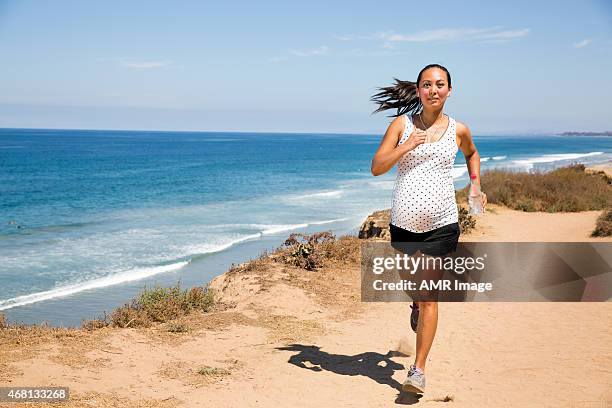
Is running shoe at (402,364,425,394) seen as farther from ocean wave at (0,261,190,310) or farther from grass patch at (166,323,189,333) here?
ocean wave at (0,261,190,310)

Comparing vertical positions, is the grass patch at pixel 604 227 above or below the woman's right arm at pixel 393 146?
below

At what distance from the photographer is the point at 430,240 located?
4.32 metres

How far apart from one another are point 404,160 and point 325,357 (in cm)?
234

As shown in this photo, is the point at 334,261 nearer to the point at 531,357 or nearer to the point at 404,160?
the point at 531,357

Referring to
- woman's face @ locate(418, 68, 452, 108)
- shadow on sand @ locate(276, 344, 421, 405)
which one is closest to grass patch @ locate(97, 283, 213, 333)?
shadow on sand @ locate(276, 344, 421, 405)

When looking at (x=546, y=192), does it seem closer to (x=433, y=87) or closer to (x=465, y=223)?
(x=465, y=223)

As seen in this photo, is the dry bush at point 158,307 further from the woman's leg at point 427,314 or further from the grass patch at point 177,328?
the woman's leg at point 427,314

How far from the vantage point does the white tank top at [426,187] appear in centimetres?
428

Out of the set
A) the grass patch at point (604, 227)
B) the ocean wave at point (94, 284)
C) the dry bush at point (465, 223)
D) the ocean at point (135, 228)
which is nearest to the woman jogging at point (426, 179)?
the ocean at point (135, 228)

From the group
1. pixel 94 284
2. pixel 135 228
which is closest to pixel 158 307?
pixel 94 284

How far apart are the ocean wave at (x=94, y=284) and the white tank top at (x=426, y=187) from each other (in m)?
9.80

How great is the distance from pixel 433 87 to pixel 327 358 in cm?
283

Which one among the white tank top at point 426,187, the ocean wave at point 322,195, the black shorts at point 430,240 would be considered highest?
the white tank top at point 426,187

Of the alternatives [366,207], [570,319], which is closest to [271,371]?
[570,319]
